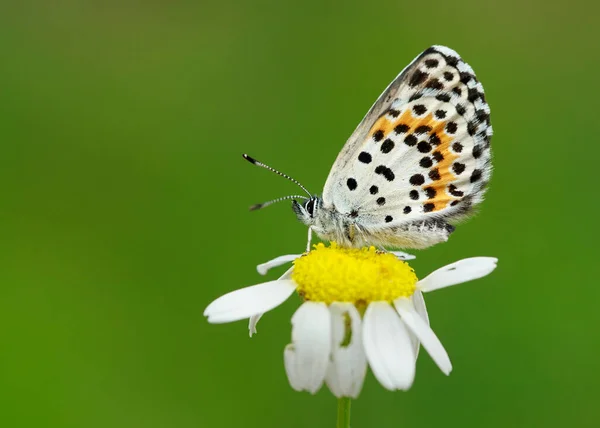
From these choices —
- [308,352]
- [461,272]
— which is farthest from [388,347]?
[461,272]

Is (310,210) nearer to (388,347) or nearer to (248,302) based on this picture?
(248,302)

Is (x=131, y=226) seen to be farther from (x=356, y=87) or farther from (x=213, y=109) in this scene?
A: (x=356, y=87)

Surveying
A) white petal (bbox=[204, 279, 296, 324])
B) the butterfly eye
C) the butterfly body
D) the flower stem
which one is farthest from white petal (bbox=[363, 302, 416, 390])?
the butterfly eye

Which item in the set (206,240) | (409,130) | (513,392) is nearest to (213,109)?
(206,240)

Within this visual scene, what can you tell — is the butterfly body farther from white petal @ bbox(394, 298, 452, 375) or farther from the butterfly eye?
white petal @ bbox(394, 298, 452, 375)

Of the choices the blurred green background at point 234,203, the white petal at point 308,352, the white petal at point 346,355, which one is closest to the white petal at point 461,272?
the white petal at point 346,355

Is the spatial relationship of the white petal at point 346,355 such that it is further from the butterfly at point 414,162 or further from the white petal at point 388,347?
the butterfly at point 414,162
